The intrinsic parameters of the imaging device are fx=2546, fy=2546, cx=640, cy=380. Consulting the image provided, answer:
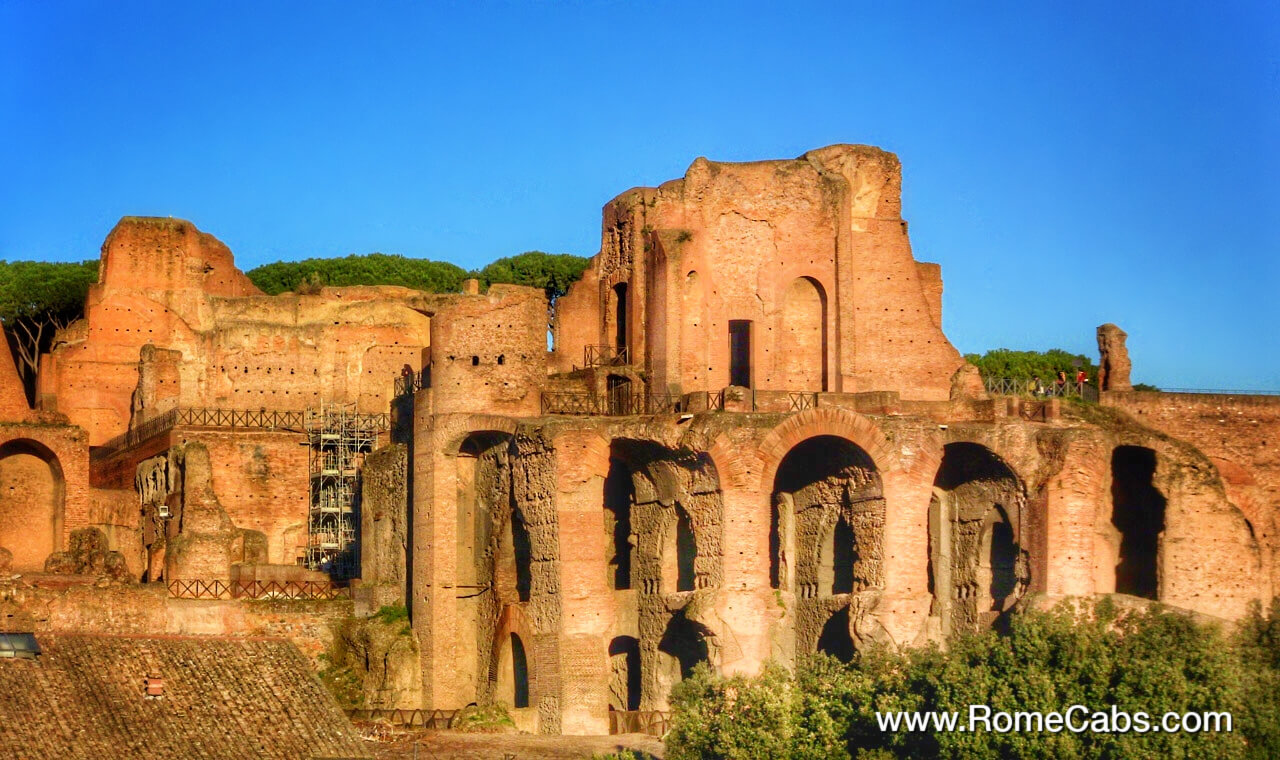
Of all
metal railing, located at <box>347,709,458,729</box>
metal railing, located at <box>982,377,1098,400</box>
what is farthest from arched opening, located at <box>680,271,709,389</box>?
metal railing, located at <box>347,709,458,729</box>

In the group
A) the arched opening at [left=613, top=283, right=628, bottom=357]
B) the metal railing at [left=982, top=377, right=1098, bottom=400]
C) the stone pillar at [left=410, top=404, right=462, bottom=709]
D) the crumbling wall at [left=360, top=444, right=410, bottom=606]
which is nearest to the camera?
the stone pillar at [left=410, top=404, right=462, bottom=709]

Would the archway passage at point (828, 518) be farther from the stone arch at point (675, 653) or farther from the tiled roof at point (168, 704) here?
the tiled roof at point (168, 704)

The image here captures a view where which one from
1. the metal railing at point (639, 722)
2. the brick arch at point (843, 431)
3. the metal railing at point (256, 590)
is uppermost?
the brick arch at point (843, 431)

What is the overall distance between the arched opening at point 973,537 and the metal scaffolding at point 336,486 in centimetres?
1360

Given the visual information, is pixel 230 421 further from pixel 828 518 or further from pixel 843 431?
pixel 843 431

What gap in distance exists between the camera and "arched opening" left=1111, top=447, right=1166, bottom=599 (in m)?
54.6

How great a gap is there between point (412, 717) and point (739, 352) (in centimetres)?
1351

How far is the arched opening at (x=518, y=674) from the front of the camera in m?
52.8

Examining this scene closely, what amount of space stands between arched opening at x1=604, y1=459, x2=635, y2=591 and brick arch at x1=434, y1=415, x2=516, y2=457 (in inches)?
133

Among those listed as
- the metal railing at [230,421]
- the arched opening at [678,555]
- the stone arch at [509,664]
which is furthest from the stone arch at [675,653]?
the metal railing at [230,421]

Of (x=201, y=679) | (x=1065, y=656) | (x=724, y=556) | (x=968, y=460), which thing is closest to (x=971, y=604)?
(x=968, y=460)

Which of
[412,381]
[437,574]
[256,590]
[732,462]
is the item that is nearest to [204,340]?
[412,381]

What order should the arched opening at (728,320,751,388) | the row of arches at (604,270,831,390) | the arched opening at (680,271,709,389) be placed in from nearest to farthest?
the arched opening at (680,271,709,389), the row of arches at (604,270,831,390), the arched opening at (728,320,751,388)

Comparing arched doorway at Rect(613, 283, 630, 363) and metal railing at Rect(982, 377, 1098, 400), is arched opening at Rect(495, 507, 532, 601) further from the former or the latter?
metal railing at Rect(982, 377, 1098, 400)
